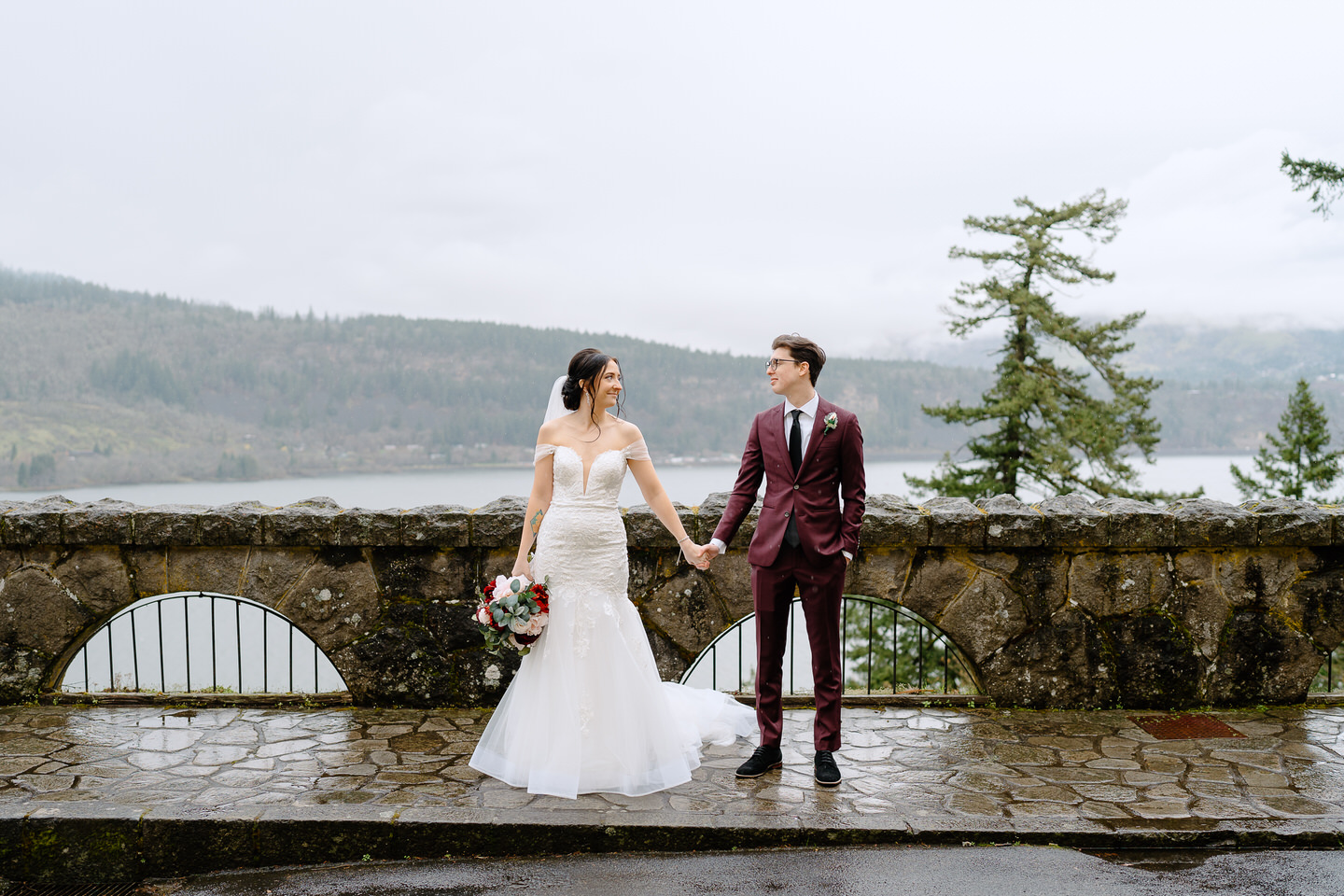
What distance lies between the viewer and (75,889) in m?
3.53

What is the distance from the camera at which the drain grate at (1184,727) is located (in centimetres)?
476

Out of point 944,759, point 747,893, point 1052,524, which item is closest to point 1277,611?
point 1052,524

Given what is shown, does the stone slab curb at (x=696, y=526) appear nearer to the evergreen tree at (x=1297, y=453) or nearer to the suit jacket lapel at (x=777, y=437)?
the suit jacket lapel at (x=777, y=437)

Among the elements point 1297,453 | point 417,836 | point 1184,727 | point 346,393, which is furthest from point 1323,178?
point 346,393

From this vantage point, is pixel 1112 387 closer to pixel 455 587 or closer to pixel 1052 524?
pixel 1052 524

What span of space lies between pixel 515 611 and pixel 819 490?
4.97 feet

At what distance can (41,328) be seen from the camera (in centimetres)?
5775

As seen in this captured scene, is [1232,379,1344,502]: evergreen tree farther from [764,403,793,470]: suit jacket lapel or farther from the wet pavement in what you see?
[764,403,793,470]: suit jacket lapel

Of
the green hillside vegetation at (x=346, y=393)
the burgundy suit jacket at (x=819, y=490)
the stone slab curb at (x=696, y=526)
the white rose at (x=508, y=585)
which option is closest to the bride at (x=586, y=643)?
the white rose at (x=508, y=585)

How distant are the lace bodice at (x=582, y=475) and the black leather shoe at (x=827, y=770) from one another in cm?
155

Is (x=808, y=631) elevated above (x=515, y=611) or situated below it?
below

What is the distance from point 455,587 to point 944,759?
9.33 ft

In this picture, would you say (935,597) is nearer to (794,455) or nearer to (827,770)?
(827,770)

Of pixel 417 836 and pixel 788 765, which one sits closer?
pixel 417 836
